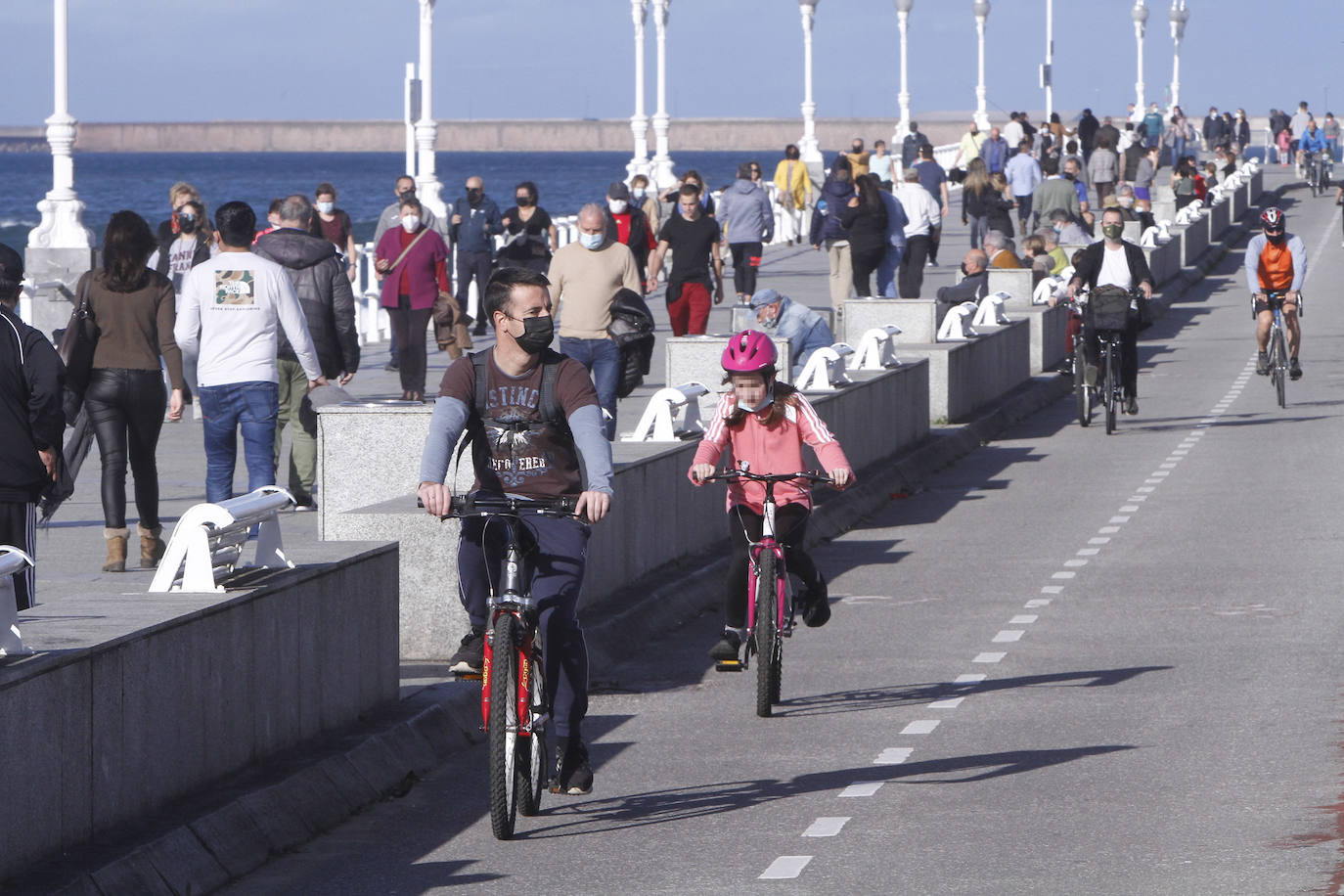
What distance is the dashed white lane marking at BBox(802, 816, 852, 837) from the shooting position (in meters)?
7.45

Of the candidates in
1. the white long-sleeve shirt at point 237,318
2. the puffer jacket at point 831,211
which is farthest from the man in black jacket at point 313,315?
the puffer jacket at point 831,211

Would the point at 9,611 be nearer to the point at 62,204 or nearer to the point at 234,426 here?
the point at 234,426

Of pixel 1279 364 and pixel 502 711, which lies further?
pixel 1279 364

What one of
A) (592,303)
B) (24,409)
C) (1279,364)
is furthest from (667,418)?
(1279,364)

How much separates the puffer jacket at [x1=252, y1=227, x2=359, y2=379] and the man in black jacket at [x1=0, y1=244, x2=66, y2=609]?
Answer: 570 cm

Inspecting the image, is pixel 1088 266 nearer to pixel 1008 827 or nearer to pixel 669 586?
pixel 669 586

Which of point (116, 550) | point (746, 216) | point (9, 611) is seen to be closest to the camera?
point (9, 611)

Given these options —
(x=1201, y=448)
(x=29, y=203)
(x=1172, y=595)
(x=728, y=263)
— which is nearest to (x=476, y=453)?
(x=1172, y=595)

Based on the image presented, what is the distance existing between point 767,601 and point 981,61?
218 ft

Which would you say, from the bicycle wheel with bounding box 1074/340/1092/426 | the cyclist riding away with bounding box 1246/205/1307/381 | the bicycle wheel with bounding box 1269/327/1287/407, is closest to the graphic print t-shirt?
the bicycle wheel with bounding box 1074/340/1092/426

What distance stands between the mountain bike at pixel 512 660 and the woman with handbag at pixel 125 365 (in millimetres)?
4678

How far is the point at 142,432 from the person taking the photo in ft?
38.4

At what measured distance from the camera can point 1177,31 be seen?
97438 mm

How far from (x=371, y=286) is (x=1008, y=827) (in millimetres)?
20800
